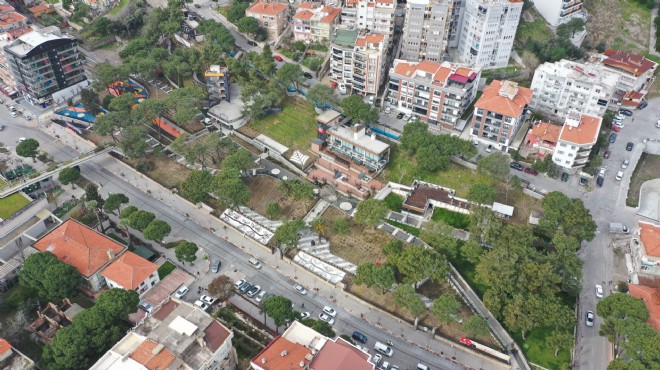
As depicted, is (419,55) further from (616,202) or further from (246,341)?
(246,341)

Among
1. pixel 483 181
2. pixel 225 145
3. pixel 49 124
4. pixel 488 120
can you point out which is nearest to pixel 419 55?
pixel 488 120

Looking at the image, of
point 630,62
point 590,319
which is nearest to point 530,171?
point 590,319

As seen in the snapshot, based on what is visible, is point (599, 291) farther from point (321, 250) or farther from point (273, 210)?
point (273, 210)

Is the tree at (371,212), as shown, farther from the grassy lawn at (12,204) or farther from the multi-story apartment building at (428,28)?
the grassy lawn at (12,204)

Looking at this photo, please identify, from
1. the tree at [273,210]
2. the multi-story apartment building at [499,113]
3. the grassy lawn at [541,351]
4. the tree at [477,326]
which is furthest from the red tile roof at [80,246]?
the multi-story apartment building at [499,113]

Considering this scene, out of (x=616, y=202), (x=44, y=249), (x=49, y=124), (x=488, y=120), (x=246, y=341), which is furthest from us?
(x=49, y=124)

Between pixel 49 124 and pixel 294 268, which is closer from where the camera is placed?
pixel 294 268

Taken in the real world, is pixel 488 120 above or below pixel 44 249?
above
